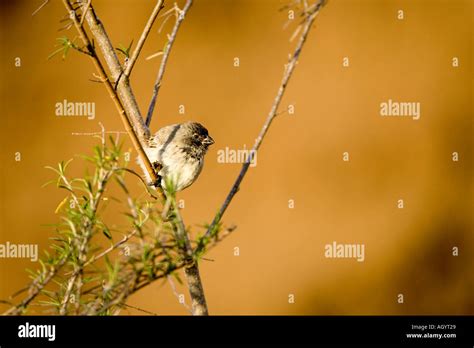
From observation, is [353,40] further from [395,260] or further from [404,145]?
[395,260]

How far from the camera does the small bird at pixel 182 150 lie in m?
2.97

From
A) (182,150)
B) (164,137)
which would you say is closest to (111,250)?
(182,150)

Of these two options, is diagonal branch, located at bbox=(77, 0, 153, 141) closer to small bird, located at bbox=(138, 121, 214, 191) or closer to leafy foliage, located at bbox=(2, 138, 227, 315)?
leafy foliage, located at bbox=(2, 138, 227, 315)

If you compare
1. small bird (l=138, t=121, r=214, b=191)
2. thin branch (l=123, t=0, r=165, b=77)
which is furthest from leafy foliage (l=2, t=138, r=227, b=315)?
small bird (l=138, t=121, r=214, b=191)

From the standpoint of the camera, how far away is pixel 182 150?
302cm

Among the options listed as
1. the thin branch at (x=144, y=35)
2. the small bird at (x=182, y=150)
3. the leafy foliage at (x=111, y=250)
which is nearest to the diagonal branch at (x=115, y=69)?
the thin branch at (x=144, y=35)

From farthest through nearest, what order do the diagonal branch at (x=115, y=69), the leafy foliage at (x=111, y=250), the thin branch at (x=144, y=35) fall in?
the diagonal branch at (x=115, y=69) → the thin branch at (x=144, y=35) → the leafy foliage at (x=111, y=250)

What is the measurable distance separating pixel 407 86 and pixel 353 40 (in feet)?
2.53

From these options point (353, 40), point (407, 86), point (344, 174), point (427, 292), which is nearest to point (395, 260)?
point (427, 292)

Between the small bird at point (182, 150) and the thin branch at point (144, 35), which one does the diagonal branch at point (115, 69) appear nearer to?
the thin branch at point (144, 35)

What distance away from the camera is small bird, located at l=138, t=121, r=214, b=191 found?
2.97 meters

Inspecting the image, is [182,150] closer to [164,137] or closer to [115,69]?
[164,137]
